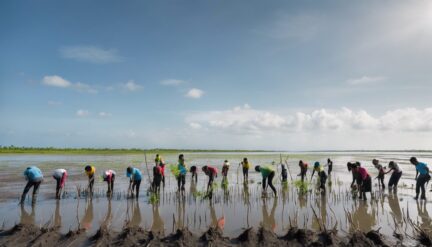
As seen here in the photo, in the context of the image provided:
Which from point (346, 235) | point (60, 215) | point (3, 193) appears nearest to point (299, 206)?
point (346, 235)

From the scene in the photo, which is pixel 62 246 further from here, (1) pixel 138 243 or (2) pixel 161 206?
(2) pixel 161 206

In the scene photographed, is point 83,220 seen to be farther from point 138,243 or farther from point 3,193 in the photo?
point 3,193

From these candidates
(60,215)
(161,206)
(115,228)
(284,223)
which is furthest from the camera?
(161,206)

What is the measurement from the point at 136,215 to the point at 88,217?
60.1 inches

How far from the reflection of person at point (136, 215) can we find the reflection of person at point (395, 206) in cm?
834

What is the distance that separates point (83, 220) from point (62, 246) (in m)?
2.44

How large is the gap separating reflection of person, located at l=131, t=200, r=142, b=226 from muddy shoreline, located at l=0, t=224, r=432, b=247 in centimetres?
159

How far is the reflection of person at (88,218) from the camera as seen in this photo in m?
8.55

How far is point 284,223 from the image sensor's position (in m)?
9.00

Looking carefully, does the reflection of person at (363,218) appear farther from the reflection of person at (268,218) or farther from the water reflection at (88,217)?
the water reflection at (88,217)

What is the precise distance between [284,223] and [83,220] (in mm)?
6354

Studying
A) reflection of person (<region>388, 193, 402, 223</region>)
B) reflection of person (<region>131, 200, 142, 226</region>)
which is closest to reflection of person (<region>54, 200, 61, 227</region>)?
reflection of person (<region>131, 200, 142, 226</region>)

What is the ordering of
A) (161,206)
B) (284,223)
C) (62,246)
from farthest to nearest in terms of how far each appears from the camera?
(161,206) → (284,223) → (62,246)

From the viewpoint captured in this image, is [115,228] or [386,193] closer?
[115,228]
